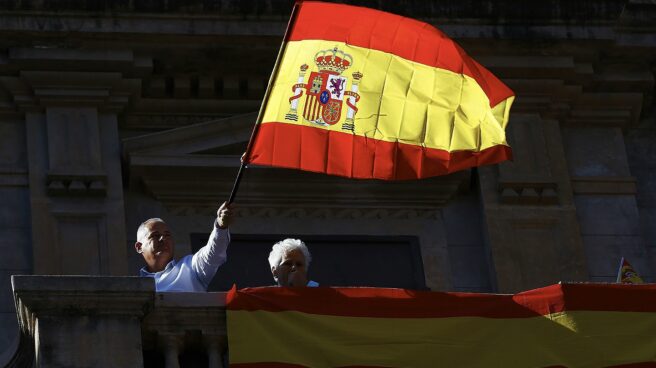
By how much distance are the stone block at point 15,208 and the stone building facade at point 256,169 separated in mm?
12

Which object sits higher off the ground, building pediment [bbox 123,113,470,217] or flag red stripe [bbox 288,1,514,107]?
flag red stripe [bbox 288,1,514,107]

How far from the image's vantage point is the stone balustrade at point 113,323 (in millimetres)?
15469

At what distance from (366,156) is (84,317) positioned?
3.66 metres

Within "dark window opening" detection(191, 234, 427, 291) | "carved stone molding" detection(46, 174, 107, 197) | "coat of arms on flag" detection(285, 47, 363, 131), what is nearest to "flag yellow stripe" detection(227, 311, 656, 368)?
"coat of arms on flag" detection(285, 47, 363, 131)

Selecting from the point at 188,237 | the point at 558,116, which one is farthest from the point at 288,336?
the point at 558,116

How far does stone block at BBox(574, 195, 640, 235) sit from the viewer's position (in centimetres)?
2198

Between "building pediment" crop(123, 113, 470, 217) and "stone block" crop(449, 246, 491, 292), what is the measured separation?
0.59 meters

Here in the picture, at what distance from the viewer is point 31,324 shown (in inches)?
619

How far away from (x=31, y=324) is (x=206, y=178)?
616 cm

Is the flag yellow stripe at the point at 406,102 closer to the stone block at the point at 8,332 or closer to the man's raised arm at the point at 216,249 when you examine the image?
the man's raised arm at the point at 216,249

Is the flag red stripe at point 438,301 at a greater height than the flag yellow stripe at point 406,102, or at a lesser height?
lesser

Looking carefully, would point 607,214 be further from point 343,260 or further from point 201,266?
point 201,266

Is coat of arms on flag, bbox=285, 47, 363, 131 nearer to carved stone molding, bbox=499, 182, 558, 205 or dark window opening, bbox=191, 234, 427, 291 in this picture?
dark window opening, bbox=191, 234, 427, 291

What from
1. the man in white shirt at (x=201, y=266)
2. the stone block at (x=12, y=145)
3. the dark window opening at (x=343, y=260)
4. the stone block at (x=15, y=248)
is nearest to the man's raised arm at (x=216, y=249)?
the man in white shirt at (x=201, y=266)
